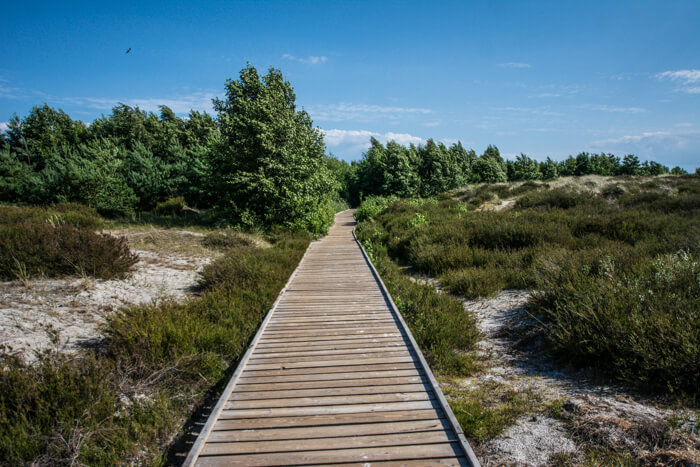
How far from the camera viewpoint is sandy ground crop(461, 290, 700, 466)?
9.95 ft

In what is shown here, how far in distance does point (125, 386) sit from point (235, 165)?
43.4ft

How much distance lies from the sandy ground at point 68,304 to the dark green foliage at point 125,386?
17.8 inches

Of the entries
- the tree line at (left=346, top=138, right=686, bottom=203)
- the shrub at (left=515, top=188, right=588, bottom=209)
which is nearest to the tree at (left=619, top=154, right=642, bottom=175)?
the tree line at (left=346, top=138, right=686, bottom=203)

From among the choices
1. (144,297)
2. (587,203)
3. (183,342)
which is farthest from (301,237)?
(587,203)

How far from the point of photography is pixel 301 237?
1482 centimetres

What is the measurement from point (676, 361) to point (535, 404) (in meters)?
1.50

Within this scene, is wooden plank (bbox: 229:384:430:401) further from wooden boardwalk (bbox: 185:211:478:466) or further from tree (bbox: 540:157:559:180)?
tree (bbox: 540:157:559:180)

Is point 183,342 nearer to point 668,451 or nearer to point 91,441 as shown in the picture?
point 91,441

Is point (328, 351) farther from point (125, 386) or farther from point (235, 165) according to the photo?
point (235, 165)

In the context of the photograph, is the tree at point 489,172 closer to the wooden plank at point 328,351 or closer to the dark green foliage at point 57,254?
the wooden plank at point 328,351

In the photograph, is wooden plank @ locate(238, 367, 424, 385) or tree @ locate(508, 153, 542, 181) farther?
tree @ locate(508, 153, 542, 181)

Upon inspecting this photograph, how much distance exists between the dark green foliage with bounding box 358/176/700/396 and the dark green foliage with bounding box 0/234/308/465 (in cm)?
500

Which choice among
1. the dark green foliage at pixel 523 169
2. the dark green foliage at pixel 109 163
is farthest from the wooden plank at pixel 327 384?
the dark green foliage at pixel 523 169

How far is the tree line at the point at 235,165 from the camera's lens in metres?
15.8
